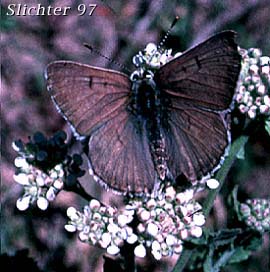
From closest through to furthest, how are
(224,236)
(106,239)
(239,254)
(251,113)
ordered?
(106,239) < (251,113) < (224,236) < (239,254)

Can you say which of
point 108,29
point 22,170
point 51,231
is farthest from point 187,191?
point 108,29

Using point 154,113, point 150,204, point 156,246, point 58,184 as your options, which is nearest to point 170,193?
point 150,204

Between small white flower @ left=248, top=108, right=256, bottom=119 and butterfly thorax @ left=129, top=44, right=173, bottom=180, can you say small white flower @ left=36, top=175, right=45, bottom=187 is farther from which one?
small white flower @ left=248, top=108, right=256, bottom=119

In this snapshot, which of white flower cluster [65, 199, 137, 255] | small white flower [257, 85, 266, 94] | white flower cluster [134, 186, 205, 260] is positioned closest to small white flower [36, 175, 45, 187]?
white flower cluster [65, 199, 137, 255]

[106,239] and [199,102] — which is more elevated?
[199,102]

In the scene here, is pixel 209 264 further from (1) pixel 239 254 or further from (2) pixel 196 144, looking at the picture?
(2) pixel 196 144

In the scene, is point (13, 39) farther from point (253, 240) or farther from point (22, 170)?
point (253, 240)

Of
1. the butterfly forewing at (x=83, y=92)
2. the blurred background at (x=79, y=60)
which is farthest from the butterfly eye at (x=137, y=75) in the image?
the blurred background at (x=79, y=60)
